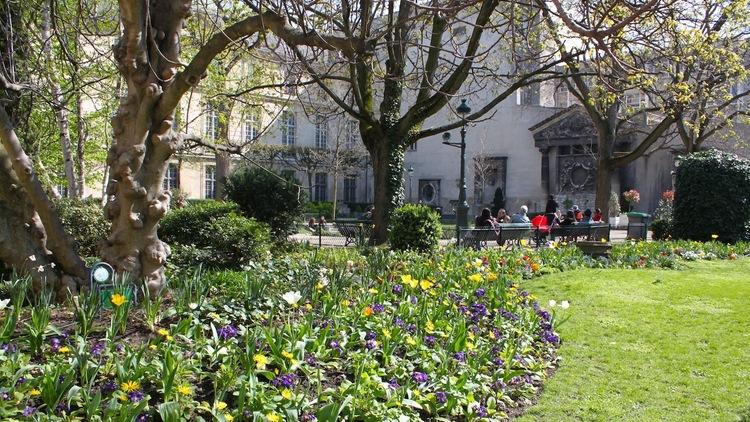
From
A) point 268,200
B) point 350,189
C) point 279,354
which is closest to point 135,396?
point 279,354

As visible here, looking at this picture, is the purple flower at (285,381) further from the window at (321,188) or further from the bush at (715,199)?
the window at (321,188)

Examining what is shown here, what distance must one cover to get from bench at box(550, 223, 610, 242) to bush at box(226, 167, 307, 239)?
684 centimetres

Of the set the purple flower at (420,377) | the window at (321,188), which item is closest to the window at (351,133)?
the window at (321,188)

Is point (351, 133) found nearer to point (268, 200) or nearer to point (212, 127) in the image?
point (212, 127)

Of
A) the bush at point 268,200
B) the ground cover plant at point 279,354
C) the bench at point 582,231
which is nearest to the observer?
the ground cover plant at point 279,354

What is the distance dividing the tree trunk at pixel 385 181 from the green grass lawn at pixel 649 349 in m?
6.37

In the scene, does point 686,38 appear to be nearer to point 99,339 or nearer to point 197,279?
point 197,279

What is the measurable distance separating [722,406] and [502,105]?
38875 mm

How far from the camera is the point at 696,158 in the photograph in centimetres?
1744

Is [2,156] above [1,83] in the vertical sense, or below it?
below

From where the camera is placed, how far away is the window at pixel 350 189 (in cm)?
4741

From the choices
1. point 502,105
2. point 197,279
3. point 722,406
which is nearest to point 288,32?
point 197,279

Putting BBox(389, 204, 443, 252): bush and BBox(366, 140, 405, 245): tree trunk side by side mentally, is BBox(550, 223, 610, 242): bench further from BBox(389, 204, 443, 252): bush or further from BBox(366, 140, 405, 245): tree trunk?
BBox(389, 204, 443, 252): bush

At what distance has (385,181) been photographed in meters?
15.9
